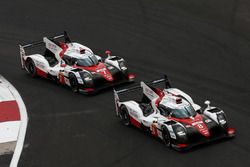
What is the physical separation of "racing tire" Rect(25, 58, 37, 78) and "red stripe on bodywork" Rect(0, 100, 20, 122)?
3357 millimetres

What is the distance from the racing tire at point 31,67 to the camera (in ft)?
108

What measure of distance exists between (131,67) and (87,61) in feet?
9.17

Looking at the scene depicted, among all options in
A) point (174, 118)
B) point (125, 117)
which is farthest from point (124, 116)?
point (174, 118)

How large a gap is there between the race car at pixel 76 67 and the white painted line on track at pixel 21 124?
1553 millimetres

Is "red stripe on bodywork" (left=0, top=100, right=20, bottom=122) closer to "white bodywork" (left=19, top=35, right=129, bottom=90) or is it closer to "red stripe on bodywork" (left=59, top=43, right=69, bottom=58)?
"white bodywork" (left=19, top=35, right=129, bottom=90)

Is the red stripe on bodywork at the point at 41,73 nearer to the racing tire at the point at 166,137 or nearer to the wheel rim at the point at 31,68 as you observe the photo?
the wheel rim at the point at 31,68

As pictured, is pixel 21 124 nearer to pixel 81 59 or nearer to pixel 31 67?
pixel 81 59

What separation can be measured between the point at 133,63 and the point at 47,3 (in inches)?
415

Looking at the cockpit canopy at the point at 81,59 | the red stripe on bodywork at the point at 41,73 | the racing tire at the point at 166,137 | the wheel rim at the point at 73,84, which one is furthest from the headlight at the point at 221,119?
the red stripe on bodywork at the point at 41,73

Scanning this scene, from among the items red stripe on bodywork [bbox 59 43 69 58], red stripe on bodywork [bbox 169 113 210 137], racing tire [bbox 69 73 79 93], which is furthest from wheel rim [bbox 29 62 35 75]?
red stripe on bodywork [bbox 169 113 210 137]

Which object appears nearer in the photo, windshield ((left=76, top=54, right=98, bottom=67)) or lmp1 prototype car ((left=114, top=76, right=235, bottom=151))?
lmp1 prototype car ((left=114, top=76, right=235, bottom=151))

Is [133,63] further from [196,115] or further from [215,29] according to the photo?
[196,115]

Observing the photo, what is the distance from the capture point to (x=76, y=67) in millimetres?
31094

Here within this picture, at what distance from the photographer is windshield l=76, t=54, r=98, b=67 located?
31109 mm
